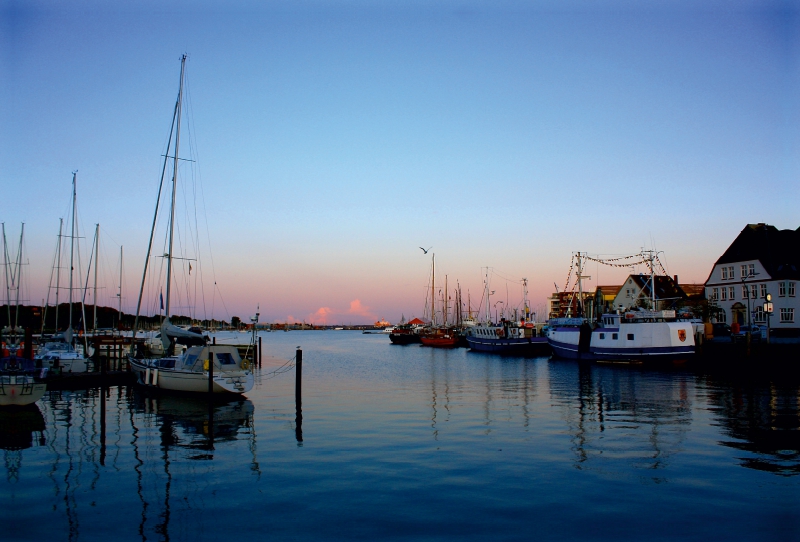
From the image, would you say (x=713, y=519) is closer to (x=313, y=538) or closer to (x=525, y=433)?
(x=313, y=538)

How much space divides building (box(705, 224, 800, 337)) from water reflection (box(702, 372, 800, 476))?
24.1 meters

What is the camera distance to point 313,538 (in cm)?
1398

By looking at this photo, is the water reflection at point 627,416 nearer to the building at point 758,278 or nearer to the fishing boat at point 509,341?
the building at point 758,278

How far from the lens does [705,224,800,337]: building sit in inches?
2714

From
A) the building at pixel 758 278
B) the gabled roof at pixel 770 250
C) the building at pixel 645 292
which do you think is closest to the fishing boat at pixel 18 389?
the building at pixel 758 278

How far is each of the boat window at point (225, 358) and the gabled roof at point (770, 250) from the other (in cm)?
6260

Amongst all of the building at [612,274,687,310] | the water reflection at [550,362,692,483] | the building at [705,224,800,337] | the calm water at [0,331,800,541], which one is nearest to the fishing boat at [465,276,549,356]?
the building at [612,274,687,310]

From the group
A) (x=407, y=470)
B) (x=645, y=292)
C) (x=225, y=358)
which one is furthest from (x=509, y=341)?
(x=407, y=470)

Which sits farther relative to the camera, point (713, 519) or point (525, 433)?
point (525, 433)

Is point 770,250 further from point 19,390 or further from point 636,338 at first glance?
point 19,390

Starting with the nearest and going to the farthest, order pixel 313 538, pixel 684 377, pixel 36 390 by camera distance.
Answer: pixel 313 538 < pixel 36 390 < pixel 684 377

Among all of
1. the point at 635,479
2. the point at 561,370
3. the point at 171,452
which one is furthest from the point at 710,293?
the point at 171,452

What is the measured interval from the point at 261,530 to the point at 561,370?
51895 millimetres

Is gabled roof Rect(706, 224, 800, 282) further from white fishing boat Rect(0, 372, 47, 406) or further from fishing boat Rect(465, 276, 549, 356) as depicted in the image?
white fishing boat Rect(0, 372, 47, 406)
